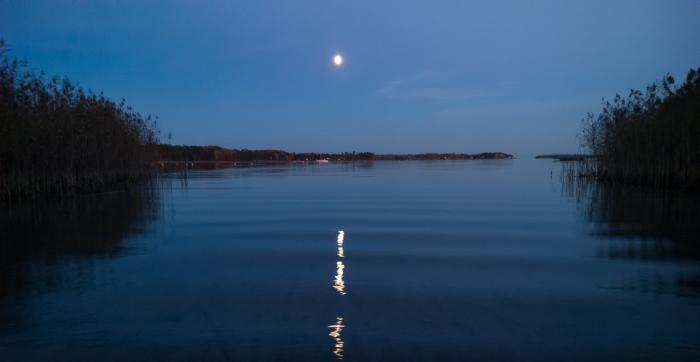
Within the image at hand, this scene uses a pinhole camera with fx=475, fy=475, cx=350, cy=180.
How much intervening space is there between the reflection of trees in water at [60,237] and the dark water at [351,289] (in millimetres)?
56

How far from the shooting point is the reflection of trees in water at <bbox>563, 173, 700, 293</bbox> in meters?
8.23

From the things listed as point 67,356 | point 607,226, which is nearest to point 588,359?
point 67,356

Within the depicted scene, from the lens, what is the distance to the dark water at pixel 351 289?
4418mm

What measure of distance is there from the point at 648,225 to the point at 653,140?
11.3m

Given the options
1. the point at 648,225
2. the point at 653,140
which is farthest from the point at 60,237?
the point at 653,140

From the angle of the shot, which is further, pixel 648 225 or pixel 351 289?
pixel 648 225

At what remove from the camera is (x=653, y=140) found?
20.8 meters

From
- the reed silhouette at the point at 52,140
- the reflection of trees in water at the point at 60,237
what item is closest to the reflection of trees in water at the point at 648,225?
the reflection of trees in water at the point at 60,237

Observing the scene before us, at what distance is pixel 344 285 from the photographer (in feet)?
21.0

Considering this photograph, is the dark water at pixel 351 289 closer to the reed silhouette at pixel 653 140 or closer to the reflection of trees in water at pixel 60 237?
the reflection of trees in water at pixel 60 237

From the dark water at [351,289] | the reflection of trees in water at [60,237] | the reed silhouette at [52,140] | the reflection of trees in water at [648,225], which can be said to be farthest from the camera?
the reed silhouette at [52,140]

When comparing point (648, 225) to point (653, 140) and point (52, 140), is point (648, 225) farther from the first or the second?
point (52, 140)

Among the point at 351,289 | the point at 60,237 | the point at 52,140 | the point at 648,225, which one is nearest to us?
the point at 351,289

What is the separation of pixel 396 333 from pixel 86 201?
642 inches
